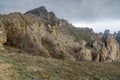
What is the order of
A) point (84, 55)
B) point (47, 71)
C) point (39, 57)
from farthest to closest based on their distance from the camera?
point (84, 55) → point (39, 57) → point (47, 71)

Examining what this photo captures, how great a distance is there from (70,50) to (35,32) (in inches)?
434

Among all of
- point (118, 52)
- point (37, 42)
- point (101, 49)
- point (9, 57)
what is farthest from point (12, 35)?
point (118, 52)

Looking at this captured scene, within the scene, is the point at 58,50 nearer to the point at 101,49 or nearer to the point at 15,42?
the point at 15,42

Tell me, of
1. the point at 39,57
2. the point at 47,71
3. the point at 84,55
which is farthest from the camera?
the point at 84,55

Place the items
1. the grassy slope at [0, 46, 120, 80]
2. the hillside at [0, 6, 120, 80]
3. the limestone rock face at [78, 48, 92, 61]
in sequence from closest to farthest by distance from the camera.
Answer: the grassy slope at [0, 46, 120, 80] → the hillside at [0, 6, 120, 80] → the limestone rock face at [78, 48, 92, 61]

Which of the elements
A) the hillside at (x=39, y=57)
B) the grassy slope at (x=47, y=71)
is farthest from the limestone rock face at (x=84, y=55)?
the grassy slope at (x=47, y=71)

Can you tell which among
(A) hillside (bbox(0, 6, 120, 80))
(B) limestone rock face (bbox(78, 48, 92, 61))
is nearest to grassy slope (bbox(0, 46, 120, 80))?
(A) hillside (bbox(0, 6, 120, 80))

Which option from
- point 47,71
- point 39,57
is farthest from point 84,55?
point 47,71

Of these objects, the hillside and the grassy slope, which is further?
the hillside

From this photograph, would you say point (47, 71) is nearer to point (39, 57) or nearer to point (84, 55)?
point (39, 57)

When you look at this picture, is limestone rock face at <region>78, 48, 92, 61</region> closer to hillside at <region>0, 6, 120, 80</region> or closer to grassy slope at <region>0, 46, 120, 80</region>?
hillside at <region>0, 6, 120, 80</region>

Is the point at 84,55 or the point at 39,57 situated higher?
the point at 39,57

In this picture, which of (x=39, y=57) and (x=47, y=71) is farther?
(x=39, y=57)

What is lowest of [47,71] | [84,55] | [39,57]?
[47,71]
